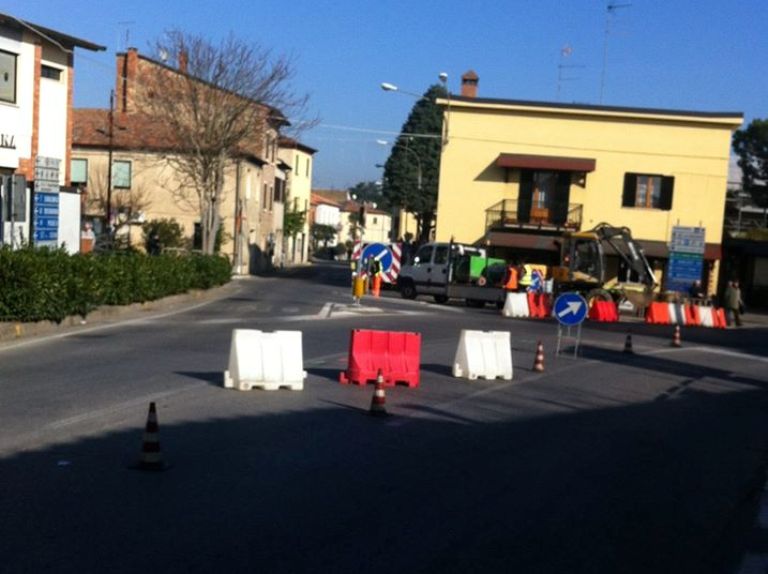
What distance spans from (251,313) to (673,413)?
57.2 feet

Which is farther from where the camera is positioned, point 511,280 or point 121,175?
point 121,175

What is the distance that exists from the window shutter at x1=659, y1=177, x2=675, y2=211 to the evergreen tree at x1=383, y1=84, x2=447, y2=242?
2161cm

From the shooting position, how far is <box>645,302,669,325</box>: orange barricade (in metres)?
37.0

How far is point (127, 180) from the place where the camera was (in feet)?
190

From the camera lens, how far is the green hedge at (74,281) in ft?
69.5

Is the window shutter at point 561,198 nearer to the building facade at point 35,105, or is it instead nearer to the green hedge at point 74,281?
the green hedge at point 74,281

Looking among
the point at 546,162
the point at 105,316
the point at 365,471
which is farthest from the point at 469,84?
the point at 365,471

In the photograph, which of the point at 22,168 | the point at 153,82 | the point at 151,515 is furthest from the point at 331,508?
the point at 153,82

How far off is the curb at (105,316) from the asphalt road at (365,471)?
156 centimetres

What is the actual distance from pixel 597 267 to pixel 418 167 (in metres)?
30.9

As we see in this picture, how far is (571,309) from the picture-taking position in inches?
869

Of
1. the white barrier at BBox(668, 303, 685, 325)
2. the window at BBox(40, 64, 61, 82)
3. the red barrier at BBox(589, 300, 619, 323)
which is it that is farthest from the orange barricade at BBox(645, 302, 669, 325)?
the window at BBox(40, 64, 61, 82)

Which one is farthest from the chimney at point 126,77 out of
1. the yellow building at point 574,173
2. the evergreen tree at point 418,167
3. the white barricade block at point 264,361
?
the white barricade block at point 264,361

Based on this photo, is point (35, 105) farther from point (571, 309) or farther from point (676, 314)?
point (676, 314)
